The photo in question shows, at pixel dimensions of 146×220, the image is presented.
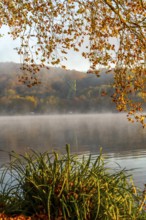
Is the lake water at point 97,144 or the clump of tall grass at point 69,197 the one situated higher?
the clump of tall grass at point 69,197

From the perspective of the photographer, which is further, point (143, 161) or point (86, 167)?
point (143, 161)

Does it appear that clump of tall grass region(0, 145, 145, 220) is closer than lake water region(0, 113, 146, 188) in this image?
Yes

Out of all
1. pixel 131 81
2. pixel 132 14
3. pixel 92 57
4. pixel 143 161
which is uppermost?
pixel 132 14

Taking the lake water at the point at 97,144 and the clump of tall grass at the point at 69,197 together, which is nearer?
the clump of tall grass at the point at 69,197

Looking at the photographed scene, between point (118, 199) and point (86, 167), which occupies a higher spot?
point (86, 167)

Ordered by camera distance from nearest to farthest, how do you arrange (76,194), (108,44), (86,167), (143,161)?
(76,194), (86,167), (108,44), (143,161)

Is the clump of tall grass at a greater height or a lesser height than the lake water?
greater

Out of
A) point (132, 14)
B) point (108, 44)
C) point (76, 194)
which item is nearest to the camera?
point (76, 194)

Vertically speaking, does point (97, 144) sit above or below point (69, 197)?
below

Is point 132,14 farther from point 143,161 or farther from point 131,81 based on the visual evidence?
point 143,161

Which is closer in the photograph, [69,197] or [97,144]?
[69,197]

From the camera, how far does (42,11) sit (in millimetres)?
11219

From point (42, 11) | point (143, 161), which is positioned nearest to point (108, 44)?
point (42, 11)

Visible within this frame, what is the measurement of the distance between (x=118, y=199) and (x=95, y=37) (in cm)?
558
